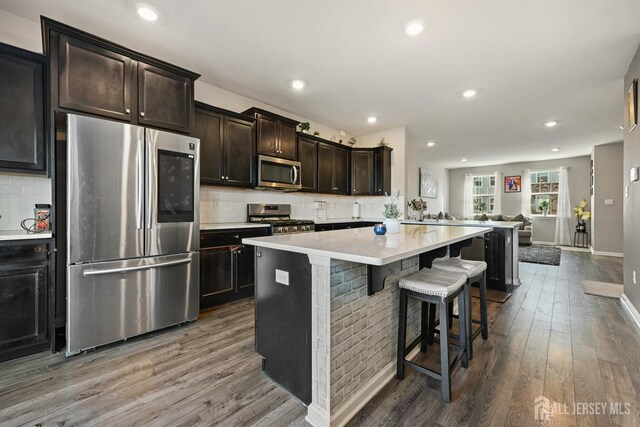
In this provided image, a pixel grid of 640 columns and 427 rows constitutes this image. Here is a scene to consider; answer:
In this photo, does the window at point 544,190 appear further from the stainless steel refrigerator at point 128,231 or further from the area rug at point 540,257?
the stainless steel refrigerator at point 128,231

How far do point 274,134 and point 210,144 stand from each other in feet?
3.13

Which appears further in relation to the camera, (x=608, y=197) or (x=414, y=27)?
(x=608, y=197)

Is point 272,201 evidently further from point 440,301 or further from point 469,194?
point 469,194

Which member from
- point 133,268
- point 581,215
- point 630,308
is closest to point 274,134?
point 133,268

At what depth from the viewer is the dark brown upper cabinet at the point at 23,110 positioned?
199 centimetres

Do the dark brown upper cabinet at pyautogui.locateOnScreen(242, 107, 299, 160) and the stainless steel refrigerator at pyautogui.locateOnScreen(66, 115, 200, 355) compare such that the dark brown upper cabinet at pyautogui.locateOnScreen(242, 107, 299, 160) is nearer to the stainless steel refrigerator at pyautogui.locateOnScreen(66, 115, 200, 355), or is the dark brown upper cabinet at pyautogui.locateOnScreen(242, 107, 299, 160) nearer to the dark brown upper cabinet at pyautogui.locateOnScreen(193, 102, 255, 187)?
the dark brown upper cabinet at pyautogui.locateOnScreen(193, 102, 255, 187)

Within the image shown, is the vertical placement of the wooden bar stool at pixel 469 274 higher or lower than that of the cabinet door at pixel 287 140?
lower

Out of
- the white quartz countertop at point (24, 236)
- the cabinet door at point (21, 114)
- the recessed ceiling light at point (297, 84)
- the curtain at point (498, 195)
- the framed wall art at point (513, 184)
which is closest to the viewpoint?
the white quartz countertop at point (24, 236)

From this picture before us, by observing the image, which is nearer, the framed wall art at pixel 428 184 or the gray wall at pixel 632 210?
the gray wall at pixel 632 210

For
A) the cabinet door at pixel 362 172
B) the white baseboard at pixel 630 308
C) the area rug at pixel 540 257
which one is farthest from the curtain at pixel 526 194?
the cabinet door at pixel 362 172

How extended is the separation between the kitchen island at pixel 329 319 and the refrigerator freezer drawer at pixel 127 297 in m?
1.09

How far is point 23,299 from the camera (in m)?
1.98

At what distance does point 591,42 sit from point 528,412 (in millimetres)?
3136

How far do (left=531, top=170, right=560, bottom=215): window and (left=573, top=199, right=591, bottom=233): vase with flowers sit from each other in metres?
0.54
